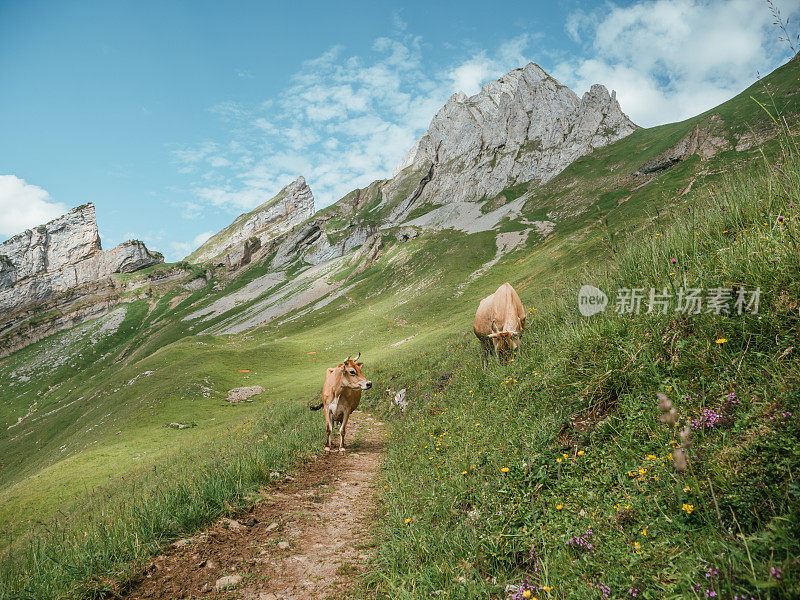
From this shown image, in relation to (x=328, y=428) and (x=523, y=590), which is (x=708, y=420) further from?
(x=328, y=428)

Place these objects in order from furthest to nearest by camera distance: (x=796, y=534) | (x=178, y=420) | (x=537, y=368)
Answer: (x=178, y=420) → (x=537, y=368) → (x=796, y=534)

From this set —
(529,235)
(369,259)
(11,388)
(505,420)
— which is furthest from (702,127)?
(11,388)

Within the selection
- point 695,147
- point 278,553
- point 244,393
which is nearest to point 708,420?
point 278,553

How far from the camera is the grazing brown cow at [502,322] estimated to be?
1235 cm

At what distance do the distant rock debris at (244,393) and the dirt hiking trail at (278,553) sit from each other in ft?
108

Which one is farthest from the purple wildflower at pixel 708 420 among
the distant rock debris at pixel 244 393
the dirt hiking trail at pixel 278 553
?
the distant rock debris at pixel 244 393

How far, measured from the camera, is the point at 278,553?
5816 mm

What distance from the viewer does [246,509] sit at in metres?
7.12

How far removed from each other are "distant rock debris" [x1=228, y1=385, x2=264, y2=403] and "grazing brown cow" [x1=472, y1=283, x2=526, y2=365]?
102 feet

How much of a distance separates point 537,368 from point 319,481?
20.5ft

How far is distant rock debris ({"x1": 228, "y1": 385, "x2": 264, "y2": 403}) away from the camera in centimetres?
3841

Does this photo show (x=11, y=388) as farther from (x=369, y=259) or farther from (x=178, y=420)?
(x=178, y=420)

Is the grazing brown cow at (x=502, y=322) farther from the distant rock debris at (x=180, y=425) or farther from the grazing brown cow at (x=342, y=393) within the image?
the distant rock debris at (x=180, y=425)

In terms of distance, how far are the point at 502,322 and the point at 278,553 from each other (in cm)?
1045
